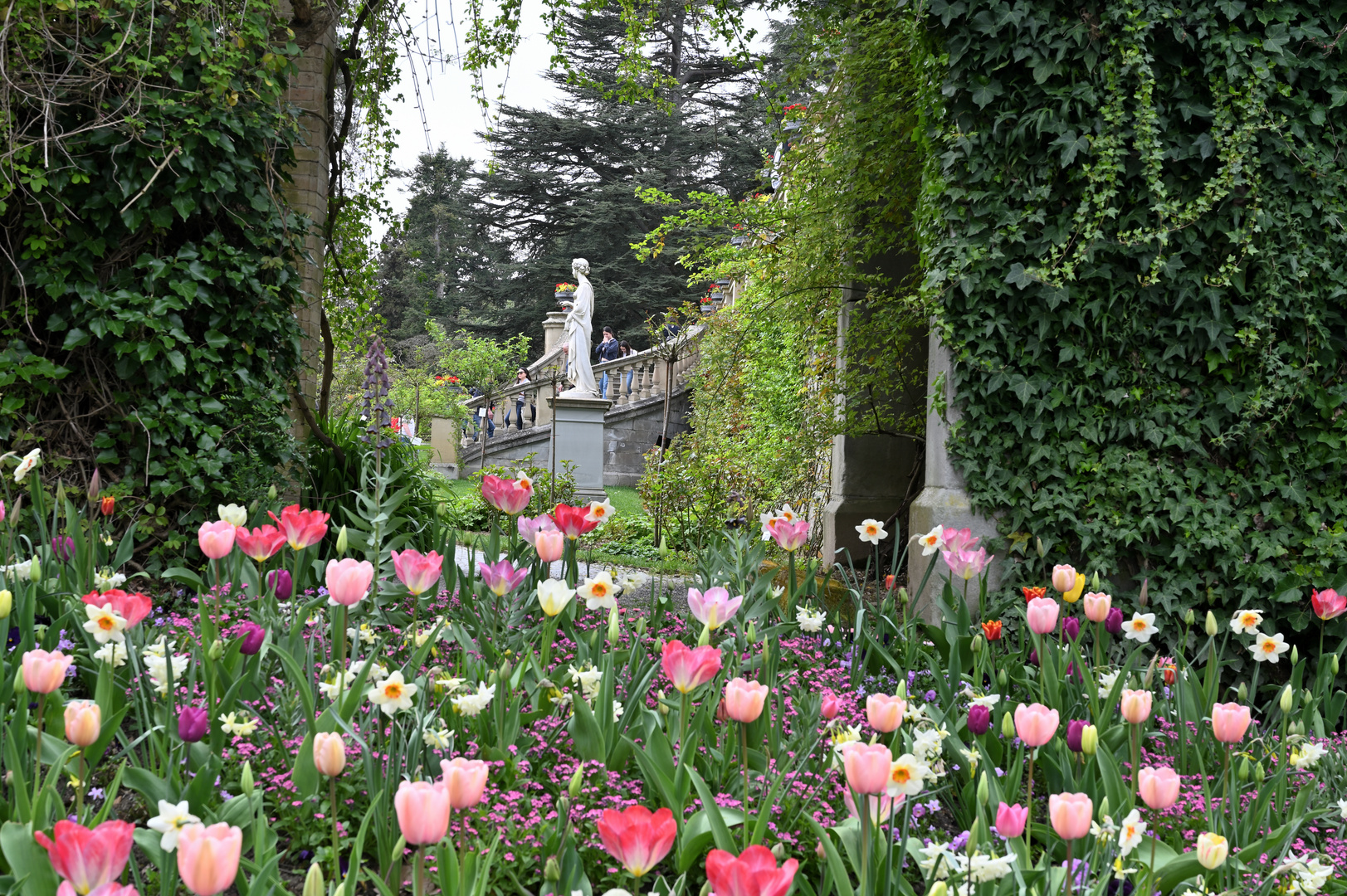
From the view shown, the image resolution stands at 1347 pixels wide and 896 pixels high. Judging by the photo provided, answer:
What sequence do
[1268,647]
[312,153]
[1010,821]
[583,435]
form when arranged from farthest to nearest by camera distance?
[583,435] < [312,153] < [1268,647] < [1010,821]

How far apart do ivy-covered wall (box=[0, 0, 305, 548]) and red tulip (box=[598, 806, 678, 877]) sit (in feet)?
10.9

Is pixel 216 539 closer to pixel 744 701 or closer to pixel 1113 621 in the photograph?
pixel 744 701

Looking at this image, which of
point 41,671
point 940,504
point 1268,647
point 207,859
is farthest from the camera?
point 940,504

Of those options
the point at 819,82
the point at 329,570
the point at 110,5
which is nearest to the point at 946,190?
the point at 819,82

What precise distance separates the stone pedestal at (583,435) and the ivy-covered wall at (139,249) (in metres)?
8.05

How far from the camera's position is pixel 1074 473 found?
3.72m

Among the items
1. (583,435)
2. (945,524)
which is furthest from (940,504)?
(583,435)

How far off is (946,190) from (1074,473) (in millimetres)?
1314

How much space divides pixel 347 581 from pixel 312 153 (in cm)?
418

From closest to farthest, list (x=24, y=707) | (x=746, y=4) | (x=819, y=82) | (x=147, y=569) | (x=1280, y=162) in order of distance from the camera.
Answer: (x=24, y=707) → (x=1280, y=162) → (x=147, y=569) → (x=819, y=82) → (x=746, y=4)

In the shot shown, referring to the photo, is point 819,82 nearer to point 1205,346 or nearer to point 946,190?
point 946,190

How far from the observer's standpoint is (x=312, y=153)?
17.1 feet

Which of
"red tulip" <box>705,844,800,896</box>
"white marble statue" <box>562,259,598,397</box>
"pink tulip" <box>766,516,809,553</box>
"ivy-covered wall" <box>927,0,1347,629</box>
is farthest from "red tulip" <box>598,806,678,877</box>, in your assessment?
"white marble statue" <box>562,259,598,397</box>

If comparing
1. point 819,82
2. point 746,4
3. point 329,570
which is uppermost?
point 746,4
